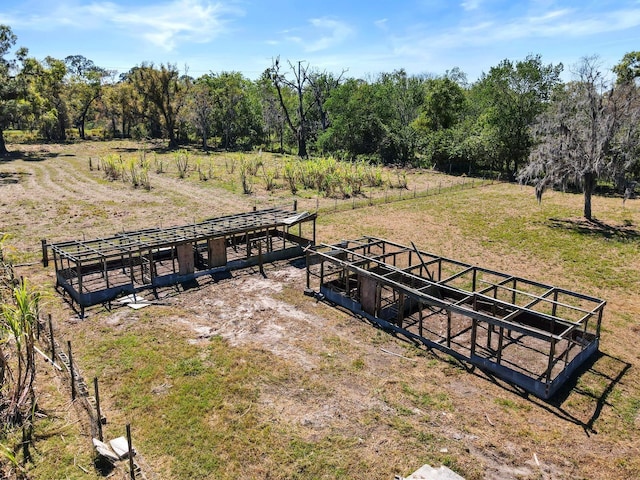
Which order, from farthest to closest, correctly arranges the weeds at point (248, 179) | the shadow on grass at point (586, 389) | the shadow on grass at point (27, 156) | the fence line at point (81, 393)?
the shadow on grass at point (27, 156)
the weeds at point (248, 179)
the shadow on grass at point (586, 389)
the fence line at point (81, 393)

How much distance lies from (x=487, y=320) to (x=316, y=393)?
459 centimetres

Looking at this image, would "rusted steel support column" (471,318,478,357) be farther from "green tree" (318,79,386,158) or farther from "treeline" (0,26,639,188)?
"green tree" (318,79,386,158)

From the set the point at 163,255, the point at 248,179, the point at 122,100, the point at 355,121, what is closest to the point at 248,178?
the point at 248,179

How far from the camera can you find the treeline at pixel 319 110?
131 feet

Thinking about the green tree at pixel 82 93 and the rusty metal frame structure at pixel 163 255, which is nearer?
A: the rusty metal frame structure at pixel 163 255

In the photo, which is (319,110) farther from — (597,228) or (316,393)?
(316,393)

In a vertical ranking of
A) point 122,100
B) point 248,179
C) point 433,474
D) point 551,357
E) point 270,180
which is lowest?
point 433,474

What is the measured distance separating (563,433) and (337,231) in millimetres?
16088

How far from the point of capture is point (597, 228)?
82.0 feet

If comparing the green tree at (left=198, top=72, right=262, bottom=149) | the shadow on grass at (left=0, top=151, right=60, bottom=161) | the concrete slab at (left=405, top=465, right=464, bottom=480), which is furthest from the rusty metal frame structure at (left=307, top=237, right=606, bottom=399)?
the green tree at (left=198, top=72, right=262, bottom=149)

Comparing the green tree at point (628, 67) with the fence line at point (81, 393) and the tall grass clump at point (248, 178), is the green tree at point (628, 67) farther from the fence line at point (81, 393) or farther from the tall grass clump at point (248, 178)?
the fence line at point (81, 393)

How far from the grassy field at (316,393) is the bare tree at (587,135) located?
15.8ft

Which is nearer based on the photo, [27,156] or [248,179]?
[248,179]

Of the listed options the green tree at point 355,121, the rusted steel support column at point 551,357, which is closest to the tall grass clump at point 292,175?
the green tree at point 355,121
